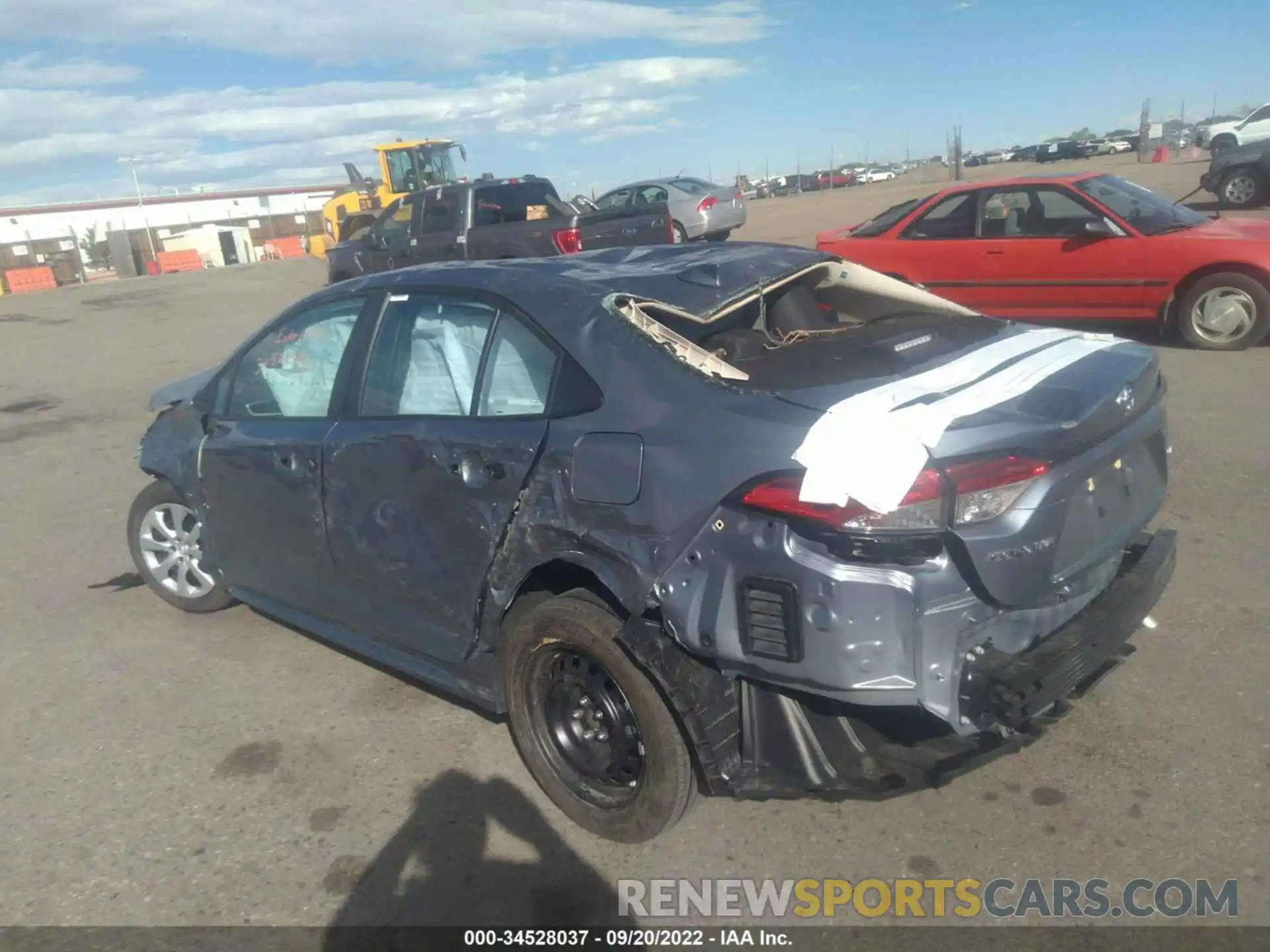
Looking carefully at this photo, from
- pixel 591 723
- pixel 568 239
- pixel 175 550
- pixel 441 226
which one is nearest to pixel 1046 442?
pixel 591 723

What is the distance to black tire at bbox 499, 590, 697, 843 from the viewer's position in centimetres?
284

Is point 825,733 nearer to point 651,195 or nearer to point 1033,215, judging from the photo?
point 1033,215

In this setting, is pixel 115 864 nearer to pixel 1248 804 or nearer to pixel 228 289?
pixel 1248 804

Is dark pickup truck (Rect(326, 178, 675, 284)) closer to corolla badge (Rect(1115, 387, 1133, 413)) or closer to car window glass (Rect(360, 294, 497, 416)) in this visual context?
car window glass (Rect(360, 294, 497, 416))

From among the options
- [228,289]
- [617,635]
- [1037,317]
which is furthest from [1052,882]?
[228,289]

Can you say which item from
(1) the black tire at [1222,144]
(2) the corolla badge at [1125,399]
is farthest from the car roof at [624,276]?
(1) the black tire at [1222,144]

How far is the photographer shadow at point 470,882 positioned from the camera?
9.15 ft

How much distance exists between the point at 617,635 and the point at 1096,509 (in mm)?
1419

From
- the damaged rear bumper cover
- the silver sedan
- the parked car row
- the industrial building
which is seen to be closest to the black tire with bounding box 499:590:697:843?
the damaged rear bumper cover

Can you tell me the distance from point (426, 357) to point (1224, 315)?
7682 mm

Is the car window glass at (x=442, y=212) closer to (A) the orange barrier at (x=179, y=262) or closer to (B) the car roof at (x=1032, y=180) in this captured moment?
(B) the car roof at (x=1032, y=180)

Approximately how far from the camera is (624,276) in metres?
3.32

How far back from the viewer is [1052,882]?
2730 millimetres

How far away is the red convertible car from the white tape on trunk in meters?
5.87
